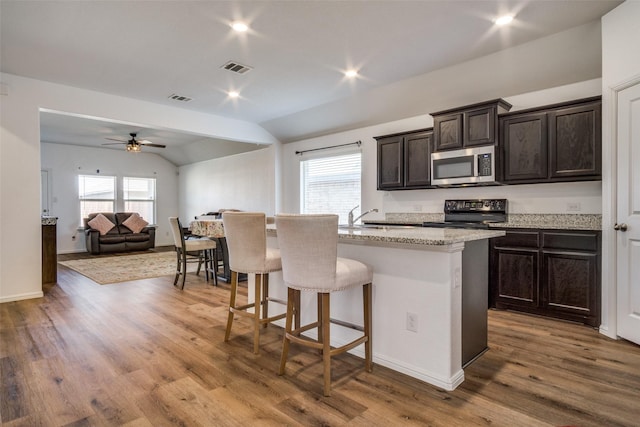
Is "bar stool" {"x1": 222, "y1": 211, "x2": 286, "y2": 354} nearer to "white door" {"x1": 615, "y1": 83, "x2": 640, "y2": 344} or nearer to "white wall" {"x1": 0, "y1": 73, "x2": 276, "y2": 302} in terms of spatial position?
"white door" {"x1": 615, "y1": 83, "x2": 640, "y2": 344}

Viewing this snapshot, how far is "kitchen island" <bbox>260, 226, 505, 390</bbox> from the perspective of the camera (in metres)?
2.04

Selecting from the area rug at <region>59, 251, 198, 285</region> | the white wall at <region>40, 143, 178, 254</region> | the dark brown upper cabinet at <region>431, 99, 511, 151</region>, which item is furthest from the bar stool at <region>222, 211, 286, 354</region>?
the white wall at <region>40, 143, 178, 254</region>

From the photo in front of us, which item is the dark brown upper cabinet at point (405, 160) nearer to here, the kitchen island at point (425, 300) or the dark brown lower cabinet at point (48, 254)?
the kitchen island at point (425, 300)

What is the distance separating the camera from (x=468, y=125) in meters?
4.06

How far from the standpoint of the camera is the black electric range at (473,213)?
13.6 feet

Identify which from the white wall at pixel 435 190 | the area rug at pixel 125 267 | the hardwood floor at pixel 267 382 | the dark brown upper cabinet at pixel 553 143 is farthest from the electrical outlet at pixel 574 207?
the area rug at pixel 125 267

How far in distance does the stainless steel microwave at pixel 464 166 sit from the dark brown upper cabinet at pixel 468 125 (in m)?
0.08

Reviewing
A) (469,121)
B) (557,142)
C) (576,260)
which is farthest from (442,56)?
(576,260)

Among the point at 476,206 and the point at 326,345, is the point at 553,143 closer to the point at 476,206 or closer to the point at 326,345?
the point at 476,206

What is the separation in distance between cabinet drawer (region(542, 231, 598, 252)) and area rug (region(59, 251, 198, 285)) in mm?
5343

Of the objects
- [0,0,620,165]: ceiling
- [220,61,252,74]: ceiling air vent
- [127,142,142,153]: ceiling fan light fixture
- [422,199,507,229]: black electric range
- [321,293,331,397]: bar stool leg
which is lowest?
[321,293,331,397]: bar stool leg

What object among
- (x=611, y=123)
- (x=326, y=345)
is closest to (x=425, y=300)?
(x=326, y=345)

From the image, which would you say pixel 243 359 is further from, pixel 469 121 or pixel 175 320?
A: pixel 469 121

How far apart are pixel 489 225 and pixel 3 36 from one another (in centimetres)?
535
